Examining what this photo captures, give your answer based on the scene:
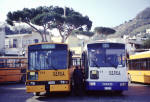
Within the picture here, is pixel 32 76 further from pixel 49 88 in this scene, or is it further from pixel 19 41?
pixel 19 41

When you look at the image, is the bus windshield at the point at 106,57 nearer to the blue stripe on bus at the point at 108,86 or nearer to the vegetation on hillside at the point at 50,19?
the blue stripe on bus at the point at 108,86

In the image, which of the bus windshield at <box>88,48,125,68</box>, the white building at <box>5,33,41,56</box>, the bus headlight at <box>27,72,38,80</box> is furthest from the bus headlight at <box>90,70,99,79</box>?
the white building at <box>5,33,41,56</box>

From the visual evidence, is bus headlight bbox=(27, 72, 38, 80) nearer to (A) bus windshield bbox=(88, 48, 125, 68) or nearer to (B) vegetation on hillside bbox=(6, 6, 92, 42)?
(A) bus windshield bbox=(88, 48, 125, 68)

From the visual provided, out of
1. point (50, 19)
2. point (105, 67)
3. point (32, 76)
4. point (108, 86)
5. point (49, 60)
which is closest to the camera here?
point (32, 76)

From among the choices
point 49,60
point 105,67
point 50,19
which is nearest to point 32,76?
point 49,60

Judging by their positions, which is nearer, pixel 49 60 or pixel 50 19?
pixel 49 60

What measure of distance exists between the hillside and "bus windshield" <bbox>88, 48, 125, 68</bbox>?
95.2 m

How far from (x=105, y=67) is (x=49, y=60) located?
299 centimetres

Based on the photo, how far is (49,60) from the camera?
1174 cm

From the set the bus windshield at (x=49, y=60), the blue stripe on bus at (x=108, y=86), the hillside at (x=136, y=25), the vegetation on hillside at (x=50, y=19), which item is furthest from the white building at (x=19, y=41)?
the hillside at (x=136, y=25)

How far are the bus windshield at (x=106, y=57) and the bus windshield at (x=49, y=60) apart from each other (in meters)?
1.61

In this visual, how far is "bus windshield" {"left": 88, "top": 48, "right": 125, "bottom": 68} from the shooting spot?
40.3 feet

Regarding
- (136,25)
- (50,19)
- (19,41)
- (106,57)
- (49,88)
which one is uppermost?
(136,25)

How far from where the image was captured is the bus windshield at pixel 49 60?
1172 centimetres
